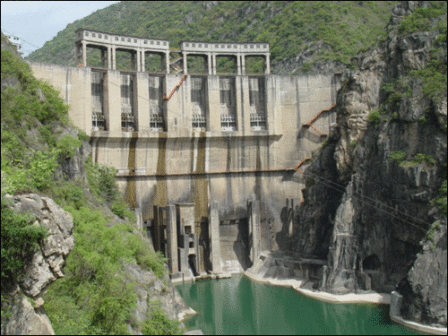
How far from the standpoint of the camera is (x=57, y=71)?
28.9 m

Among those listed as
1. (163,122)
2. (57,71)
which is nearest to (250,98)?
(163,122)

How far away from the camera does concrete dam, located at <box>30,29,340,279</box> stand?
100 ft

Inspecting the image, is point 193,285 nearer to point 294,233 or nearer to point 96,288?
point 294,233

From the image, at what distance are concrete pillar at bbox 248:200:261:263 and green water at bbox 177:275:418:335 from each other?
3439 mm

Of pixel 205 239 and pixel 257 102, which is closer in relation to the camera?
pixel 205 239

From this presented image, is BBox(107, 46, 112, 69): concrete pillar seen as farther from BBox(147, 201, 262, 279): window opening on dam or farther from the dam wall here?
BBox(147, 201, 262, 279): window opening on dam

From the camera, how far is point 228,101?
34.3 m

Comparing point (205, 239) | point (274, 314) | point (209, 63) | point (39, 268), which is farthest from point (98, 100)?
point (39, 268)

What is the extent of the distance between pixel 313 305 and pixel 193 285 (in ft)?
23.8

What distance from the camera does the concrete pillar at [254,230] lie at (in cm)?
3234

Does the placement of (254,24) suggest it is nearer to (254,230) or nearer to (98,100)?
(98,100)

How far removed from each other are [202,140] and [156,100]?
11.9 feet

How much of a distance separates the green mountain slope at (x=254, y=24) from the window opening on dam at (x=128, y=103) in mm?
16764

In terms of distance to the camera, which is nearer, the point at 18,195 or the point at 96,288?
the point at 18,195
